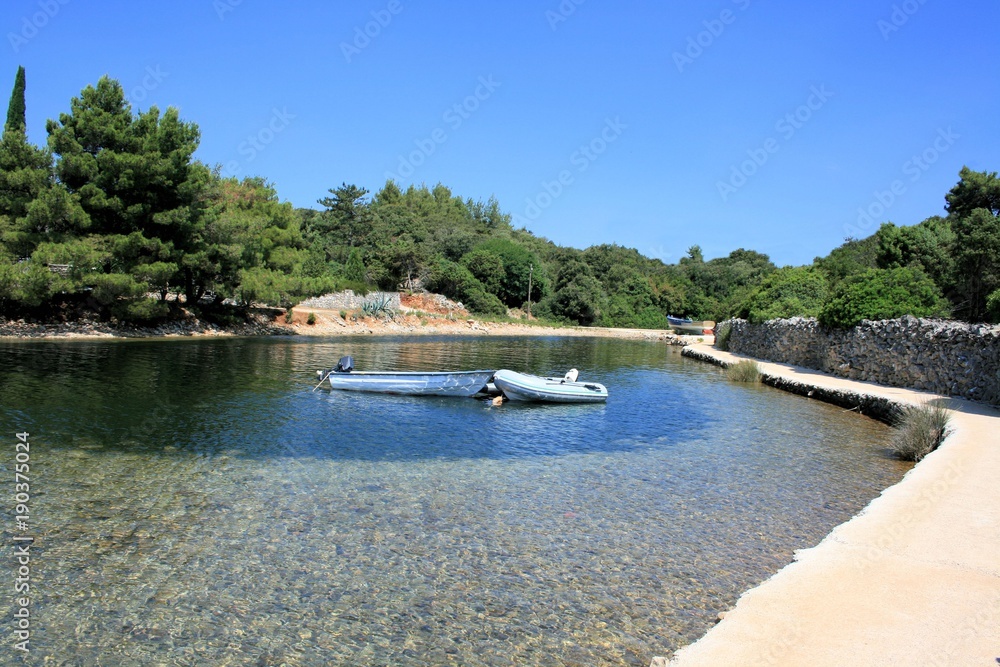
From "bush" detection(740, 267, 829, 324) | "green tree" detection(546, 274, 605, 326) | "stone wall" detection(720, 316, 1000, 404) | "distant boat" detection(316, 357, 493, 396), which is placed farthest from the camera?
"green tree" detection(546, 274, 605, 326)

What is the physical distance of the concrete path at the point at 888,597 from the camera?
4094 millimetres

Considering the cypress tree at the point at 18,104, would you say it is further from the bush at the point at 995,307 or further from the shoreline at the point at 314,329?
the bush at the point at 995,307

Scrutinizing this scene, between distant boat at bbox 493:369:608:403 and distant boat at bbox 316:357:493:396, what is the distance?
0.57 metres

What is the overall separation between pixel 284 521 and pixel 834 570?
587 centimetres

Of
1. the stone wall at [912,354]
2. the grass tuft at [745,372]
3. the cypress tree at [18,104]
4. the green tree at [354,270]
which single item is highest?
the cypress tree at [18,104]

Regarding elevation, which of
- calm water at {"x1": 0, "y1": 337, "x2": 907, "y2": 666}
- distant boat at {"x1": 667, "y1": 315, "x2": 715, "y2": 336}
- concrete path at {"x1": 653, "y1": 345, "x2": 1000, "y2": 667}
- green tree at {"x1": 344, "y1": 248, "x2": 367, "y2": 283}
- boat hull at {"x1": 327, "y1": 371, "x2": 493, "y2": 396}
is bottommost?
calm water at {"x1": 0, "y1": 337, "x2": 907, "y2": 666}

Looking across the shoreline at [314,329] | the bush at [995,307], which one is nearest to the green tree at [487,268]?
the shoreline at [314,329]

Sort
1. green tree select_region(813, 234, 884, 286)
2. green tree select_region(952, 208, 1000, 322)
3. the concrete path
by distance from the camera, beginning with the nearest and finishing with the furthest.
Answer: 1. the concrete path
2. green tree select_region(952, 208, 1000, 322)
3. green tree select_region(813, 234, 884, 286)

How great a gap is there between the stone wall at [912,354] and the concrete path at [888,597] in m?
9.26

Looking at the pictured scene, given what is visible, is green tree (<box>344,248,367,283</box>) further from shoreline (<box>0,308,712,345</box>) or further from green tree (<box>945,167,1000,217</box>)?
green tree (<box>945,167,1000,217</box>)

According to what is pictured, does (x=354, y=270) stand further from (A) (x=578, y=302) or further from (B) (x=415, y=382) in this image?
(B) (x=415, y=382)

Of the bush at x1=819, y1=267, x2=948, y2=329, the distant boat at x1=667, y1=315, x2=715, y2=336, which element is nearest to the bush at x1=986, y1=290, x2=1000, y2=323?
the bush at x1=819, y1=267, x2=948, y2=329

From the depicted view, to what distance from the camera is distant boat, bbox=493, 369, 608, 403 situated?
1786 cm

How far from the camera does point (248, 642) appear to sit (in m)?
4.91
